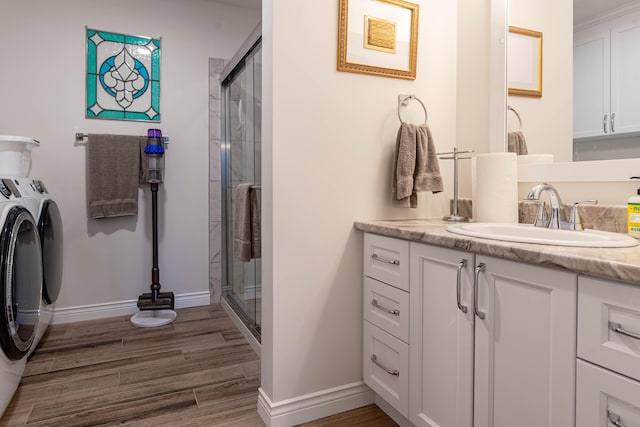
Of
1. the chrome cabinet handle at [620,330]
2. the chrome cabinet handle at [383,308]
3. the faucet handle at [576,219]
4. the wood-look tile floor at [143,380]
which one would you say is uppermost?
the faucet handle at [576,219]

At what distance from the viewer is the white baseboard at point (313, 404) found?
5.39 ft

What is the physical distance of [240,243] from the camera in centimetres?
230

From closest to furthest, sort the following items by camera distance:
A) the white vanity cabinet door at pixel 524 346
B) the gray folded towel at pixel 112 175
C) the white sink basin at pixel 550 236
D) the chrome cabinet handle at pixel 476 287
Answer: the white vanity cabinet door at pixel 524 346 < the white sink basin at pixel 550 236 < the chrome cabinet handle at pixel 476 287 < the gray folded towel at pixel 112 175

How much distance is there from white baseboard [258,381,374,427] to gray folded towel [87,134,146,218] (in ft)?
6.06

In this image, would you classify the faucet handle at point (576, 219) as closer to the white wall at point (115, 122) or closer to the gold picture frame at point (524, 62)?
the gold picture frame at point (524, 62)

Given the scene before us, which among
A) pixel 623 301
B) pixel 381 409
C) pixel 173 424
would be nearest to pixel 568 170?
pixel 623 301

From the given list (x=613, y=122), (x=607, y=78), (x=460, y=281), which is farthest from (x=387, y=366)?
(x=607, y=78)

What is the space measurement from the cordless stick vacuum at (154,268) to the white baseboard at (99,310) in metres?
0.13

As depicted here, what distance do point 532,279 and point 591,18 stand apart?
1047mm

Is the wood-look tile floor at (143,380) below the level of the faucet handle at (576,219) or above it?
below

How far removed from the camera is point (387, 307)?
1605 millimetres

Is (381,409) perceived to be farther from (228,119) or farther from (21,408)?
(228,119)

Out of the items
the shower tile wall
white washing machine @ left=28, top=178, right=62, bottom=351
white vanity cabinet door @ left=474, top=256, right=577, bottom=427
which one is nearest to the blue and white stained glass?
the shower tile wall

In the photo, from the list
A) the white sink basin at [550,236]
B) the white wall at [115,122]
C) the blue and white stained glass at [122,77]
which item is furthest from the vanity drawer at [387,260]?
the blue and white stained glass at [122,77]
